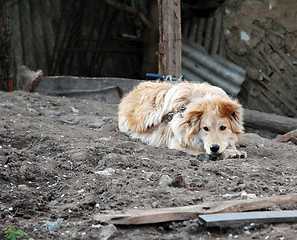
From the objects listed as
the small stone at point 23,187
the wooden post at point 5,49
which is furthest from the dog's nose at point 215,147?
the wooden post at point 5,49

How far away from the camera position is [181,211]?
3.02m

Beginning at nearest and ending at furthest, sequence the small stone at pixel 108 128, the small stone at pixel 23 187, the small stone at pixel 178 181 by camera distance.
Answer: the small stone at pixel 23 187 < the small stone at pixel 178 181 < the small stone at pixel 108 128

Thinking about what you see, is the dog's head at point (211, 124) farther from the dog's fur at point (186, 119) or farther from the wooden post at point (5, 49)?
the wooden post at point (5, 49)

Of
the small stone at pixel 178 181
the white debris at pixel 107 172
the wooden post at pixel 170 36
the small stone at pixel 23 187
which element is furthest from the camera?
the wooden post at pixel 170 36

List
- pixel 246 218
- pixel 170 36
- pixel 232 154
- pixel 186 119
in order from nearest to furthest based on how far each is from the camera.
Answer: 1. pixel 246 218
2. pixel 232 154
3. pixel 186 119
4. pixel 170 36

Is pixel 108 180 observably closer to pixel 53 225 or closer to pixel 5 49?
pixel 53 225

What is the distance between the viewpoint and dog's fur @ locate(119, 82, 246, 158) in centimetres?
508

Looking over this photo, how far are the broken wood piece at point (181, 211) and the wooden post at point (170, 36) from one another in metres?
4.75

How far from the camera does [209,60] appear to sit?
1069 centimetres

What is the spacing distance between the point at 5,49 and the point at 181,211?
6.77 meters

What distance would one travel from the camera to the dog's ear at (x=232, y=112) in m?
5.06

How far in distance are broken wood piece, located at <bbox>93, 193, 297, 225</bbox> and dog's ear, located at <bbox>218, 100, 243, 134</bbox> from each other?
1900mm

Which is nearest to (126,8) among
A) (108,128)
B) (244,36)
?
(244,36)

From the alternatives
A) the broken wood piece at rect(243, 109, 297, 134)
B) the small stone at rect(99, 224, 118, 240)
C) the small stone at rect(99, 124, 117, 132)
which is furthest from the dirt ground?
the broken wood piece at rect(243, 109, 297, 134)
